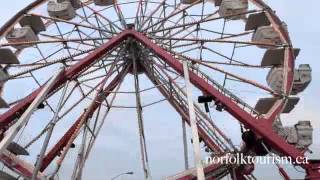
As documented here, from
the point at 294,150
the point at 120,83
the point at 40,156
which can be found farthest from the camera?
the point at 120,83

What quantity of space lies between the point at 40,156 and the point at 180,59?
6.56 m

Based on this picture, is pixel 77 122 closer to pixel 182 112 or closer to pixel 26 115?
pixel 182 112

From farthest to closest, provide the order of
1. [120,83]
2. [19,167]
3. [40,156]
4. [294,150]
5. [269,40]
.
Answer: [120,83] → [269,40] → [19,167] → [294,150] → [40,156]

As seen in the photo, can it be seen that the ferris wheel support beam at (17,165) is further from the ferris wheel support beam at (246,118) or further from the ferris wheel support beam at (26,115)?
the ferris wheel support beam at (246,118)

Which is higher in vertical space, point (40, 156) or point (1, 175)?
point (40, 156)

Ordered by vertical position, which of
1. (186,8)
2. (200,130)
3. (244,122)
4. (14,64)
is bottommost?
(200,130)

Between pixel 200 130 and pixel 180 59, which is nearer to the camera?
pixel 180 59

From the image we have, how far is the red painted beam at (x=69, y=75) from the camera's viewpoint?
749 inches

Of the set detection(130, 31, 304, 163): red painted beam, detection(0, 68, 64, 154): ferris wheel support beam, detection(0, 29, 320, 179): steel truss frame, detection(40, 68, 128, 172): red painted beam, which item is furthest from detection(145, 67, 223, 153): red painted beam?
detection(0, 68, 64, 154): ferris wheel support beam

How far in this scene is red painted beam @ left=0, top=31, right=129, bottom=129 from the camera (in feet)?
62.4

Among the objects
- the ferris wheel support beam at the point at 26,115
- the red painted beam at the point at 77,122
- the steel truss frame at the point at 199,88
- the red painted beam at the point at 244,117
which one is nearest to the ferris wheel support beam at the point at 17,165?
the steel truss frame at the point at 199,88

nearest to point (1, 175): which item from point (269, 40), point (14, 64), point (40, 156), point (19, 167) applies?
point (19, 167)

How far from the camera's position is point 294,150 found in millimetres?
18156

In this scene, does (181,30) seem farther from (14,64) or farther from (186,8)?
(14,64)
